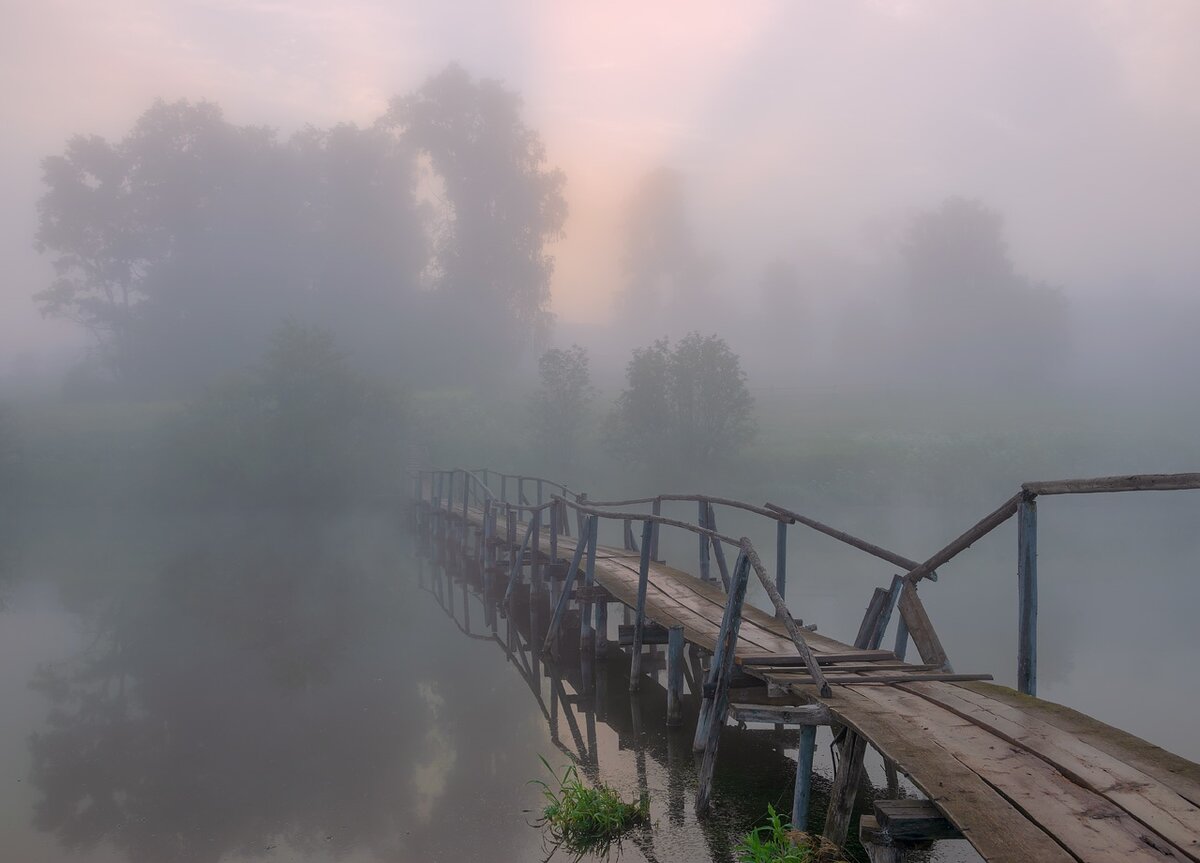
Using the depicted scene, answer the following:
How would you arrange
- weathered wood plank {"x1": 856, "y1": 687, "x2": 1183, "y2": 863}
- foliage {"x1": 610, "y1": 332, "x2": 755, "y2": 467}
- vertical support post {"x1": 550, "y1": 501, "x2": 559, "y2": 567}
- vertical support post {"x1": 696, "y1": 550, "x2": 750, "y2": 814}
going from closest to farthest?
weathered wood plank {"x1": 856, "y1": 687, "x2": 1183, "y2": 863}, vertical support post {"x1": 696, "y1": 550, "x2": 750, "y2": 814}, vertical support post {"x1": 550, "y1": 501, "x2": 559, "y2": 567}, foliage {"x1": 610, "y1": 332, "x2": 755, "y2": 467}

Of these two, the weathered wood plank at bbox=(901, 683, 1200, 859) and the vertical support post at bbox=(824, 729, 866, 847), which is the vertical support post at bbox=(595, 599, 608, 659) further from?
the vertical support post at bbox=(824, 729, 866, 847)

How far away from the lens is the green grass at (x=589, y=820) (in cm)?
727

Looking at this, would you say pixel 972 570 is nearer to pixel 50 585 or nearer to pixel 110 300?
pixel 50 585

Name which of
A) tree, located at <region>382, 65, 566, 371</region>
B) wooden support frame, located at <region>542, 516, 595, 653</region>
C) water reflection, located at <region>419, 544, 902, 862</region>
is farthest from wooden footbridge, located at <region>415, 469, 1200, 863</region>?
tree, located at <region>382, 65, 566, 371</region>

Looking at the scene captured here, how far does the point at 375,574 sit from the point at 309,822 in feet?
52.0

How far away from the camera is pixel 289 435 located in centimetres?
3859

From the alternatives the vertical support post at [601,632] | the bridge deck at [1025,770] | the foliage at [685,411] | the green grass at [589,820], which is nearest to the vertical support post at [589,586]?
the vertical support post at [601,632]

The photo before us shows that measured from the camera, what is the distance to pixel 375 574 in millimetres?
23734

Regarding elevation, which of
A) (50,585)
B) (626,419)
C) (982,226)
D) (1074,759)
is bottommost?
(50,585)

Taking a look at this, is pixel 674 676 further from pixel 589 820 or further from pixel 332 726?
pixel 332 726

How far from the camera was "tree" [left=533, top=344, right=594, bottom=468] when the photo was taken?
43.3 meters

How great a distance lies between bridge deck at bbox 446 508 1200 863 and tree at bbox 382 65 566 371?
5334cm

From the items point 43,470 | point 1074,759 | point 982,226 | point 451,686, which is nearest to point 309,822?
point 451,686

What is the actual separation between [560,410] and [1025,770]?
39.0m
